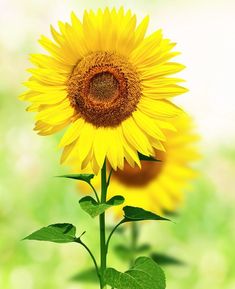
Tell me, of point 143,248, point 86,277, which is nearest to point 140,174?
point 143,248

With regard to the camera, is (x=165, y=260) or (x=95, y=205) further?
(x=165, y=260)

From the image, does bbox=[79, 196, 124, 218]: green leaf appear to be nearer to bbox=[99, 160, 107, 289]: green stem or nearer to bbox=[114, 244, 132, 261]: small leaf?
bbox=[99, 160, 107, 289]: green stem

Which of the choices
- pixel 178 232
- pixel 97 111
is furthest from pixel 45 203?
pixel 97 111

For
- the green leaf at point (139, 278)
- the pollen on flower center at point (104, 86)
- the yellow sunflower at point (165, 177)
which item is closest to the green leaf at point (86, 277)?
the yellow sunflower at point (165, 177)

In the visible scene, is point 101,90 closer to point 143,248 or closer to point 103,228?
point 103,228

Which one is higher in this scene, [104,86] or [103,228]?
[104,86]

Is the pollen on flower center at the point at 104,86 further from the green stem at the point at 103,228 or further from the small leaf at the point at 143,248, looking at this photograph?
the small leaf at the point at 143,248
